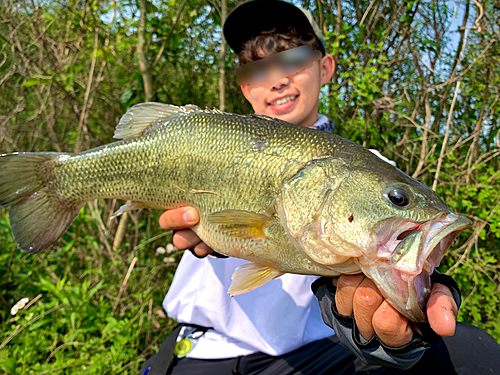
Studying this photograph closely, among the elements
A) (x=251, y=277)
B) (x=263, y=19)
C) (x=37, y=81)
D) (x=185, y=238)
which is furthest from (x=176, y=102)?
(x=251, y=277)

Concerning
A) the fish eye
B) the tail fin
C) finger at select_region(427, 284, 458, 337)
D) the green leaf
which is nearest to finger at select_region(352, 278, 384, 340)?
finger at select_region(427, 284, 458, 337)

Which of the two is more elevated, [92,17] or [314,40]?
[92,17]

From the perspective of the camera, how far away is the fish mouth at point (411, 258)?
2.75 ft

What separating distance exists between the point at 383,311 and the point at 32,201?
1495 millimetres

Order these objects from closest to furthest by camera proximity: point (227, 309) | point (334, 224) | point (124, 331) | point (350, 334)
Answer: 1. point (334, 224)
2. point (350, 334)
3. point (227, 309)
4. point (124, 331)

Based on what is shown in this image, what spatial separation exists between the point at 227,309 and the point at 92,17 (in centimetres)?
360

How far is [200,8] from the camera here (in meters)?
4.35

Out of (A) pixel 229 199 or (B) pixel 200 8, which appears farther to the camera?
(B) pixel 200 8

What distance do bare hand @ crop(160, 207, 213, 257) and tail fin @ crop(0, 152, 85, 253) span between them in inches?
17.9

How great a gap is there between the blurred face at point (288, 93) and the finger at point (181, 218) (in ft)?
3.55

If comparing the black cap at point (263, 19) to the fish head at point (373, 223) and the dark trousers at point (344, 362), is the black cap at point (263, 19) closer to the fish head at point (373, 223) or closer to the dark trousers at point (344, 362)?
the fish head at point (373, 223)

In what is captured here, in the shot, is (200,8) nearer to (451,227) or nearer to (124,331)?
(124,331)

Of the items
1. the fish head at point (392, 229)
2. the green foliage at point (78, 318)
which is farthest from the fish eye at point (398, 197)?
the green foliage at point (78, 318)

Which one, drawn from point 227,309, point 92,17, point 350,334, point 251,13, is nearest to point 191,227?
point 227,309
